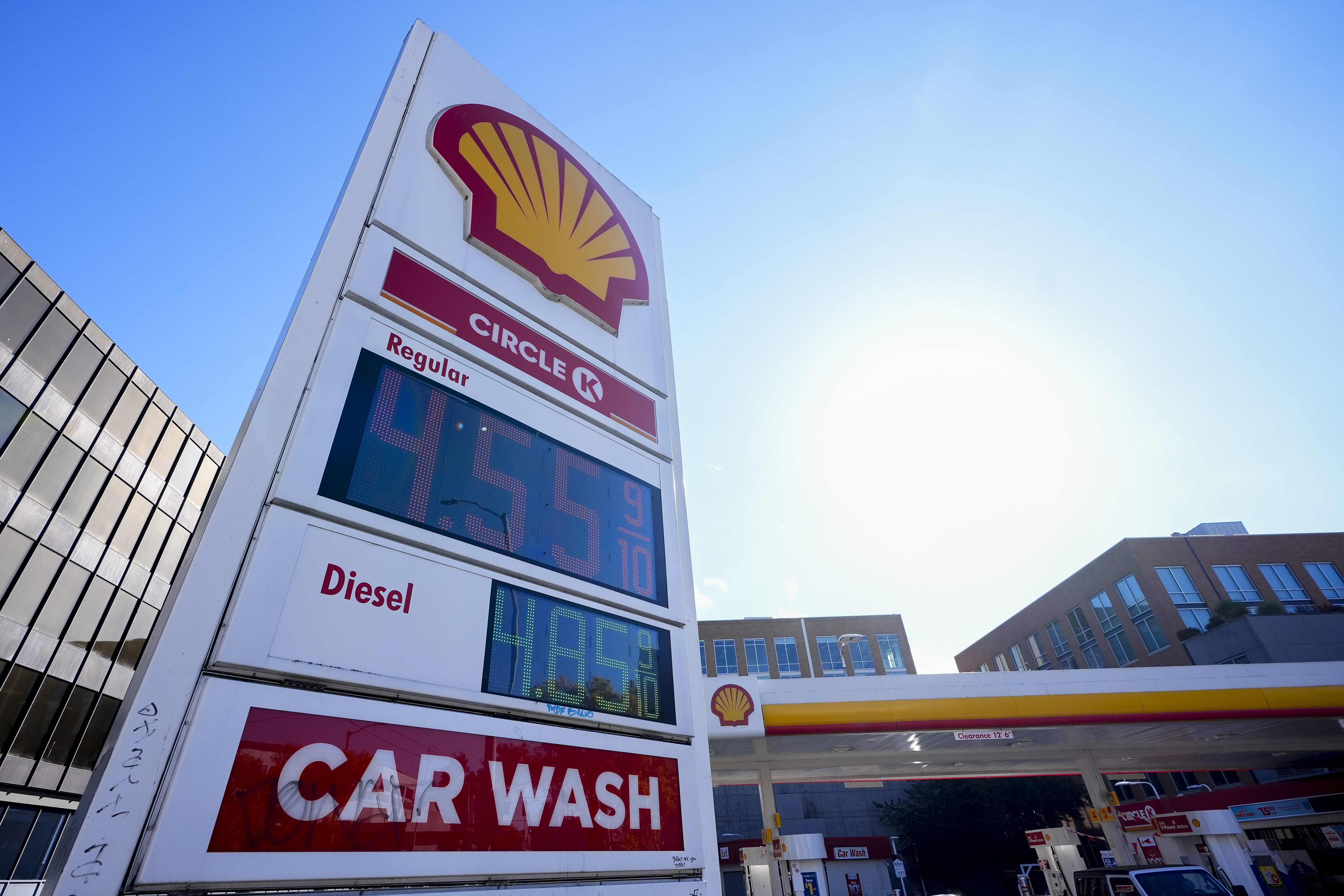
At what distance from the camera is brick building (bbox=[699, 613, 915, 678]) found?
44281 millimetres

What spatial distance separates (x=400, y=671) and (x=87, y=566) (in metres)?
24.2

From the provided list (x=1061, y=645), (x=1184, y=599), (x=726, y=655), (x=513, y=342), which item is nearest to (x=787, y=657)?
(x=726, y=655)

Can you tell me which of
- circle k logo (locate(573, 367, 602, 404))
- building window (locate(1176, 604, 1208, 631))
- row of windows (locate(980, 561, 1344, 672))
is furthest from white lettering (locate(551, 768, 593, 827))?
building window (locate(1176, 604, 1208, 631))

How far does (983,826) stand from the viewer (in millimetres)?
34312

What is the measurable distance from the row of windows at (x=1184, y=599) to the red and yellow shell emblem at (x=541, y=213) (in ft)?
122

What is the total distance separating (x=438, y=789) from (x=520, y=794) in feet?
1.71

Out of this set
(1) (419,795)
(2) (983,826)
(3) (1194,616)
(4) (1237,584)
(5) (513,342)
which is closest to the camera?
(1) (419,795)

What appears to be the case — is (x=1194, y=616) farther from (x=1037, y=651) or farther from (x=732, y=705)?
(x=732, y=705)

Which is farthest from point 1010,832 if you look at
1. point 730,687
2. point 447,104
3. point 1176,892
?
point 447,104

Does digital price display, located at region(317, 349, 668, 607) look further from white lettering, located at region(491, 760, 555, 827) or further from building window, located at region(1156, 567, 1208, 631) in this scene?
building window, located at region(1156, 567, 1208, 631)

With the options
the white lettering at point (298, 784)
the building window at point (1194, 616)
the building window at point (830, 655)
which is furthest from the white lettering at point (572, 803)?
the building window at point (1194, 616)

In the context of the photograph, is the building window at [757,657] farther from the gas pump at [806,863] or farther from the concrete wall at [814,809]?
the gas pump at [806,863]

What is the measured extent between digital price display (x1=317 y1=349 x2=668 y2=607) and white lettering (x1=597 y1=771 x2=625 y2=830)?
1.33m

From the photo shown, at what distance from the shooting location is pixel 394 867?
10.3ft
